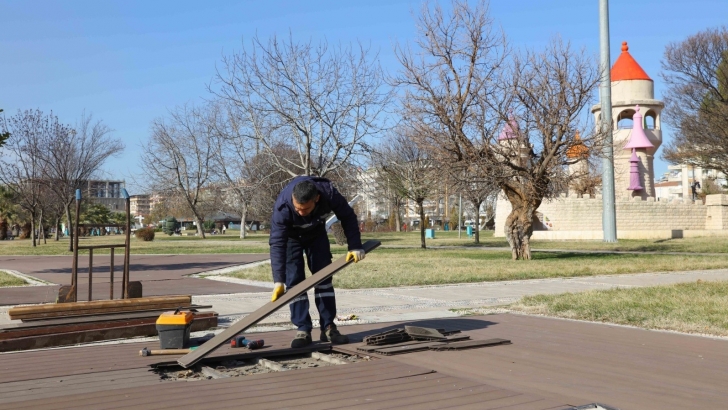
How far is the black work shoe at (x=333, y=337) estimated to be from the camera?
22.0ft

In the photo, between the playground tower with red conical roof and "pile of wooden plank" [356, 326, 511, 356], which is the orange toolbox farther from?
the playground tower with red conical roof

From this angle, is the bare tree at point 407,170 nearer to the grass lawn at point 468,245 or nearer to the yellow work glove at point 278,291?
the grass lawn at point 468,245

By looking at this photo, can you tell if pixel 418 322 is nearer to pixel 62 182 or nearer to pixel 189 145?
pixel 62 182

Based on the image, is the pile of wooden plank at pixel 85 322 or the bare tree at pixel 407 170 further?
the bare tree at pixel 407 170

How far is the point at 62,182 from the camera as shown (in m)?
41.0

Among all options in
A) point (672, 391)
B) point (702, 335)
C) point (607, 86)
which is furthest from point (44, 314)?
point (607, 86)

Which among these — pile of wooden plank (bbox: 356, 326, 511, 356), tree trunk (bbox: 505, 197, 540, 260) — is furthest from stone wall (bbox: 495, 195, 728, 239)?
pile of wooden plank (bbox: 356, 326, 511, 356)

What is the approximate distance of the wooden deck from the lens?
4.40 m

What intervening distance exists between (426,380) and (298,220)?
7.47 ft

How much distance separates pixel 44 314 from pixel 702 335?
6928 mm

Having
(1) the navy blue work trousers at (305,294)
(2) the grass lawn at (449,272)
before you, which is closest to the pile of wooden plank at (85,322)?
(1) the navy blue work trousers at (305,294)

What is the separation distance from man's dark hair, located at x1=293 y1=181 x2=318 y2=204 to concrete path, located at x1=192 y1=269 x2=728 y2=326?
8.39 ft

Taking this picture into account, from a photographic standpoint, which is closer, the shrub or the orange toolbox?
the orange toolbox

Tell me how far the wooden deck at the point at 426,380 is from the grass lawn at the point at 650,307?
1028mm
